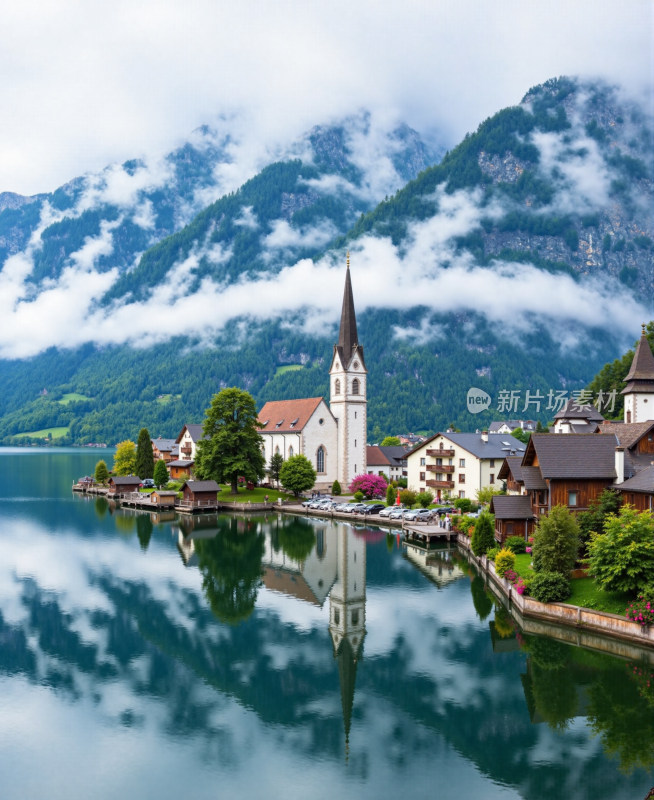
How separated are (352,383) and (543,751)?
8532 cm

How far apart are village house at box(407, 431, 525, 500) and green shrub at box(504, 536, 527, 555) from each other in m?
31.8

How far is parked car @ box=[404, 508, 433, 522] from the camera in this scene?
75.9 m

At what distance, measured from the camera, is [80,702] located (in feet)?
98.0

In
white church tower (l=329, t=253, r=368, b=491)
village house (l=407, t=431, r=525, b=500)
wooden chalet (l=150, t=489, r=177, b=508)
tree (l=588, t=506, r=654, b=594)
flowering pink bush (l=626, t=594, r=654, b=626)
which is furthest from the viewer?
white church tower (l=329, t=253, r=368, b=491)

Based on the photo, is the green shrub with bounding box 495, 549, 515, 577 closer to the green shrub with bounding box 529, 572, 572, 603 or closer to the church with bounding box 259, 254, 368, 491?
the green shrub with bounding box 529, 572, 572, 603

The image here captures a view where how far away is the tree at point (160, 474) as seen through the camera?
111 meters

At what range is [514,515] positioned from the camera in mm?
52062

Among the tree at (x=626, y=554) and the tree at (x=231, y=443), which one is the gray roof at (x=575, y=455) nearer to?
the tree at (x=626, y=554)

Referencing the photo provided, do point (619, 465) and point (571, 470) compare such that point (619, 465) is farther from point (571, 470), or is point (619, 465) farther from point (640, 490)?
point (640, 490)

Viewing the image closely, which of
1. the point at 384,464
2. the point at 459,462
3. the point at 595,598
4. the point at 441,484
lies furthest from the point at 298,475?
the point at 595,598

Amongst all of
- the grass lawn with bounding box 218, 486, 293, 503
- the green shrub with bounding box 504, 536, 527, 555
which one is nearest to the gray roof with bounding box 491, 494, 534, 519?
the green shrub with bounding box 504, 536, 527, 555

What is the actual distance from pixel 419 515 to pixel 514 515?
25255 mm

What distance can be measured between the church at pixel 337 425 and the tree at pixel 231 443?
7722 mm

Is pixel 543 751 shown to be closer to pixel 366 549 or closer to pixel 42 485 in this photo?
pixel 366 549
